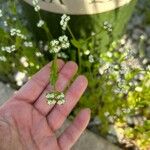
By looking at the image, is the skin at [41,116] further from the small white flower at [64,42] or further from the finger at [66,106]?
the small white flower at [64,42]

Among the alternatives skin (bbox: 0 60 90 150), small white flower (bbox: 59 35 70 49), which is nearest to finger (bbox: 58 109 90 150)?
skin (bbox: 0 60 90 150)

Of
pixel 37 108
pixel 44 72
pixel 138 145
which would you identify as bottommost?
pixel 138 145

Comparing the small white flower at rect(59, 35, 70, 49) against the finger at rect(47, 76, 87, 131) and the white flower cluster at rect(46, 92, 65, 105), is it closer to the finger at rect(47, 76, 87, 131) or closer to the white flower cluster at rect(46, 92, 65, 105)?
the white flower cluster at rect(46, 92, 65, 105)

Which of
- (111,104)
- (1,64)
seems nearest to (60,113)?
(111,104)

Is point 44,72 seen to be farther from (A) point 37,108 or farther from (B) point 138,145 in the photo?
(B) point 138,145

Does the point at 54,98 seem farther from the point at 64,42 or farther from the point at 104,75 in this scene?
the point at 104,75

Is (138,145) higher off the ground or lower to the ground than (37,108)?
lower

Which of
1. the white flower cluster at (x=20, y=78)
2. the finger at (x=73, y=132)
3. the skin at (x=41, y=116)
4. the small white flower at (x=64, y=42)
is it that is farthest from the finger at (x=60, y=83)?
the white flower cluster at (x=20, y=78)

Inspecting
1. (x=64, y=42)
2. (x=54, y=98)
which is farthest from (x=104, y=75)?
(x=54, y=98)
